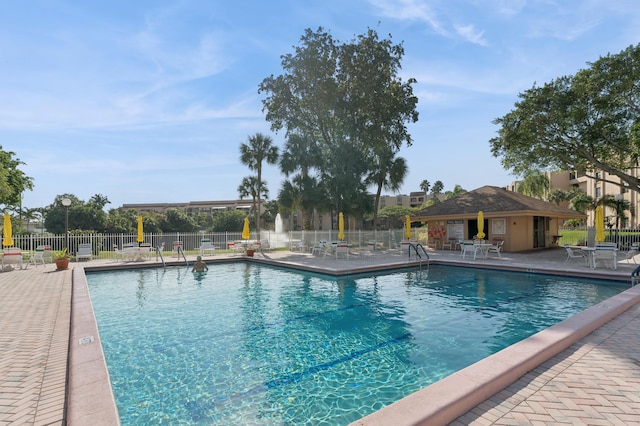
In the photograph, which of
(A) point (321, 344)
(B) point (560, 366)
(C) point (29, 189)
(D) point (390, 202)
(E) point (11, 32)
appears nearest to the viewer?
(B) point (560, 366)

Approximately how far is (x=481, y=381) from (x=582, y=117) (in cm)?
2071

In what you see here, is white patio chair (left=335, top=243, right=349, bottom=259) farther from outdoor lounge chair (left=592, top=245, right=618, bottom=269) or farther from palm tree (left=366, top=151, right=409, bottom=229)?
outdoor lounge chair (left=592, top=245, right=618, bottom=269)

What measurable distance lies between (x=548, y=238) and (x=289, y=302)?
2081cm

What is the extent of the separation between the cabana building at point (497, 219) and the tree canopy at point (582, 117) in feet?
10.9

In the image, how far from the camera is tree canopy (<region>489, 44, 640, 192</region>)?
58.1 feet

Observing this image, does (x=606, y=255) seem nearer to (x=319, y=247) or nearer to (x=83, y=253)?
(x=319, y=247)

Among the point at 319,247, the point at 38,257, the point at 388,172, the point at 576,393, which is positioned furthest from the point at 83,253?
the point at 388,172

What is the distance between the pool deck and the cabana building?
14.3 m

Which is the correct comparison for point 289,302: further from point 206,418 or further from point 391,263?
point 391,263

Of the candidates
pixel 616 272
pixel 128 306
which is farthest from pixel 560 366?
pixel 616 272

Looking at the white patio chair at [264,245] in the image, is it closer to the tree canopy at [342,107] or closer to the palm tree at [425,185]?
the tree canopy at [342,107]

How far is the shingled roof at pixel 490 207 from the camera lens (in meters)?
19.3

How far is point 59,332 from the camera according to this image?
221 inches

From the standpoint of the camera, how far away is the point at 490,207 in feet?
67.4
